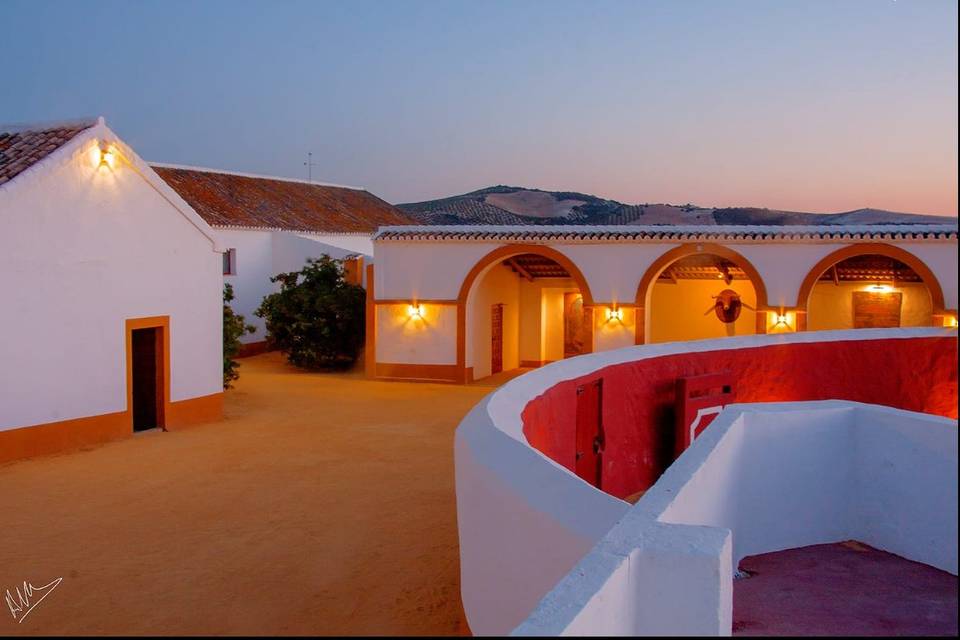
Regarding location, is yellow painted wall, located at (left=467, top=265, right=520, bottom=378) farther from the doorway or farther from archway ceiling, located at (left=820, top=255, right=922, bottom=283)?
the doorway

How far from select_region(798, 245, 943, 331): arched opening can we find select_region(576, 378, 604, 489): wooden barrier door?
10.7 metres

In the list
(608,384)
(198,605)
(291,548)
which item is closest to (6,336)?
(291,548)

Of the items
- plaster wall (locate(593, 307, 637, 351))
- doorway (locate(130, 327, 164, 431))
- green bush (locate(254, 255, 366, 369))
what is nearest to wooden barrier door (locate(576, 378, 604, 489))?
doorway (locate(130, 327, 164, 431))

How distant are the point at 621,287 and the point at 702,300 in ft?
12.7

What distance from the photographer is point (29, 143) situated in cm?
1278

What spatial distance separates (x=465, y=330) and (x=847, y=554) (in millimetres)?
13276

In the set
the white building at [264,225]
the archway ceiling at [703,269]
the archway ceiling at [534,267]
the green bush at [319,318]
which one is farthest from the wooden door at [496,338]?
the archway ceiling at [703,269]

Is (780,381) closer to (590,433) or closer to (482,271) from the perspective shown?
(590,433)

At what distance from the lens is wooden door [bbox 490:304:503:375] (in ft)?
68.0

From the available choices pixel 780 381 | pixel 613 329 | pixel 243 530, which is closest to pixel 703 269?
pixel 613 329

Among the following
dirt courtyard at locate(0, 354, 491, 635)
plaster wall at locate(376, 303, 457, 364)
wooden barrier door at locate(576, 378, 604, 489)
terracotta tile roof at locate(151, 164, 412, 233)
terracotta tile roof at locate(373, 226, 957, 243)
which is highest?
terracotta tile roof at locate(151, 164, 412, 233)

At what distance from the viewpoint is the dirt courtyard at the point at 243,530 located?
6391 mm

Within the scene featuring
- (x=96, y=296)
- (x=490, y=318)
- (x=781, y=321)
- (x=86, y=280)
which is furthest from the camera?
(x=490, y=318)

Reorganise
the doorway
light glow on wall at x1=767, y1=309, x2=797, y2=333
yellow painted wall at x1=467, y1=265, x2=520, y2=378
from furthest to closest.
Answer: yellow painted wall at x1=467, y1=265, x2=520, y2=378 < light glow on wall at x1=767, y1=309, x2=797, y2=333 < the doorway
